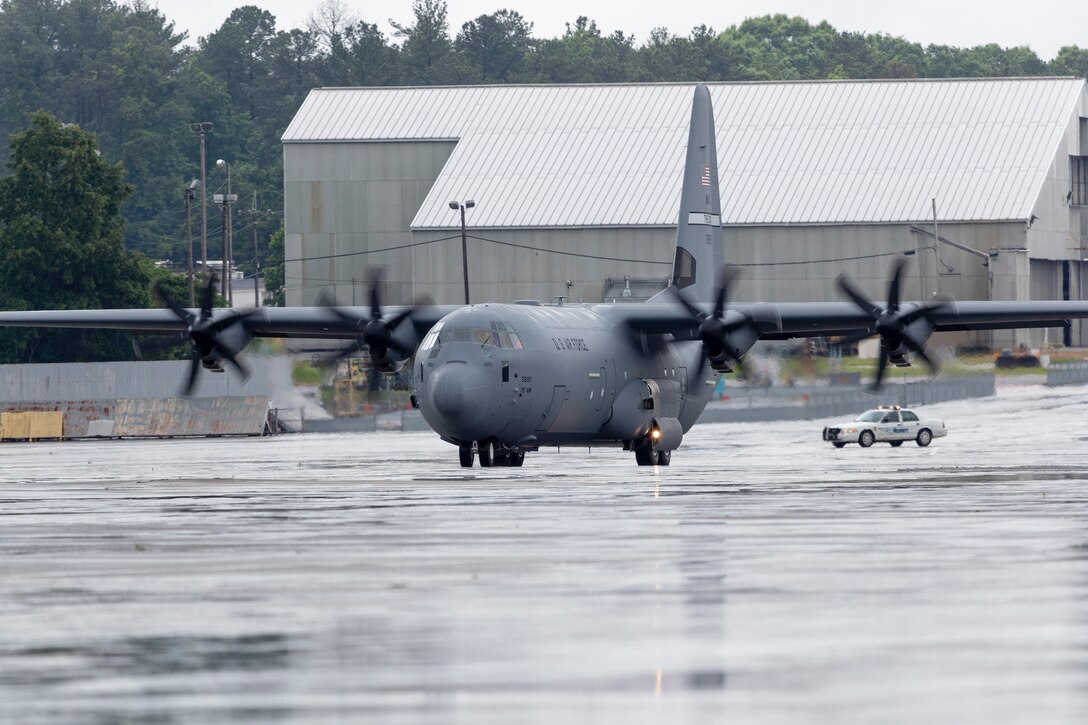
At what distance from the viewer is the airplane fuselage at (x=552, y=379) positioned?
115 ft

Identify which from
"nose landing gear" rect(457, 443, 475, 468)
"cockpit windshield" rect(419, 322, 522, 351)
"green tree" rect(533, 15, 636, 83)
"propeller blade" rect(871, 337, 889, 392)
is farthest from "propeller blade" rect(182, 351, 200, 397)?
"green tree" rect(533, 15, 636, 83)

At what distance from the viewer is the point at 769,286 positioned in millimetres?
83688

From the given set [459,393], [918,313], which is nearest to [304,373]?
[459,393]

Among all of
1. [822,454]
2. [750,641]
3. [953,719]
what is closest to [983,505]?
[750,641]

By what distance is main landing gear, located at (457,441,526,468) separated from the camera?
121 ft

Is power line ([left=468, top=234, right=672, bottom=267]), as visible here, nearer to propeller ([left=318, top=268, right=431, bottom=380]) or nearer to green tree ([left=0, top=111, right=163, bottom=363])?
green tree ([left=0, top=111, right=163, bottom=363])

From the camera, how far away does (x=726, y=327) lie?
38.2 meters

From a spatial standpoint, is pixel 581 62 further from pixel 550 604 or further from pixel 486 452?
pixel 550 604

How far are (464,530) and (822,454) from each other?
88.6 feet

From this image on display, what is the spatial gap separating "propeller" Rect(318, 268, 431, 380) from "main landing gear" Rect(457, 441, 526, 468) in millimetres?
3685

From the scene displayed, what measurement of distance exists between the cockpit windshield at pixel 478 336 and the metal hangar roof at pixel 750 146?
49123mm

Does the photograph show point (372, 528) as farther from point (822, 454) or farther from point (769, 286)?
point (769, 286)

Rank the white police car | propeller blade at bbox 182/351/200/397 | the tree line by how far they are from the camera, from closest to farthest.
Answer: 1. propeller blade at bbox 182/351/200/397
2. the white police car
3. the tree line

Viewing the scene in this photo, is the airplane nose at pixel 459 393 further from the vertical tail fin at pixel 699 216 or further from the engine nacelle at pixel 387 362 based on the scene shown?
the vertical tail fin at pixel 699 216
